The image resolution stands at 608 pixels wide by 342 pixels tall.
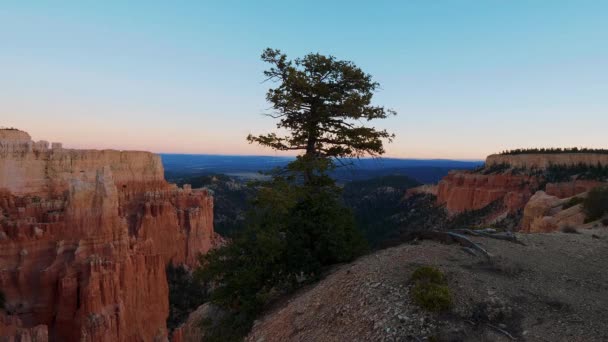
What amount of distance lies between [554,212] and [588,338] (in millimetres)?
27620

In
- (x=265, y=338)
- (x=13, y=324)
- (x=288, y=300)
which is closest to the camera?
(x=265, y=338)

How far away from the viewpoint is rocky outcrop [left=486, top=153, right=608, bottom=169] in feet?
242

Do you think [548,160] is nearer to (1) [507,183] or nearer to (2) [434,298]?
(1) [507,183]

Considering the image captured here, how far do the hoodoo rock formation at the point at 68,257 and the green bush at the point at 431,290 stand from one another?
2449 cm

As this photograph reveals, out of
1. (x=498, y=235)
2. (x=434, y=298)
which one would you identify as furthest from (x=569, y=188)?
(x=434, y=298)

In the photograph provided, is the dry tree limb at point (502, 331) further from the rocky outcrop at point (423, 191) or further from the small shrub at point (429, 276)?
the rocky outcrop at point (423, 191)

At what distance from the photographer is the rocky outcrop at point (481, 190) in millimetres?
72750

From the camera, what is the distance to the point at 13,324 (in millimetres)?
25297

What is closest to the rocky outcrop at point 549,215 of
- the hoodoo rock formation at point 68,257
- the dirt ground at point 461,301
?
the dirt ground at point 461,301

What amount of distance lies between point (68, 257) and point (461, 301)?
Result: 32.7 meters

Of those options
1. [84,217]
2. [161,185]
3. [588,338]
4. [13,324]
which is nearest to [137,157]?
[161,185]

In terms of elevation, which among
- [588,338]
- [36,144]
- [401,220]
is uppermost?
[36,144]

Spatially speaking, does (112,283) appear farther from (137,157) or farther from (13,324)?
(137,157)

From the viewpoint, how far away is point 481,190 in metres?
85.9
